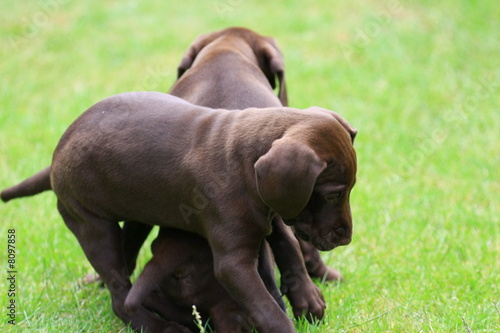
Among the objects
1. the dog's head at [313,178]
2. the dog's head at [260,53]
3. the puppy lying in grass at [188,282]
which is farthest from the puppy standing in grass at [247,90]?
the dog's head at [313,178]

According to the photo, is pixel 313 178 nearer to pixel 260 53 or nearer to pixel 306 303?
pixel 306 303

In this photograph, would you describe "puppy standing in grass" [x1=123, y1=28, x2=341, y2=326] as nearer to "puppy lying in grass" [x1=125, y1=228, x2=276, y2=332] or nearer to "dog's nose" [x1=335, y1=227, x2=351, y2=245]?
"puppy lying in grass" [x1=125, y1=228, x2=276, y2=332]

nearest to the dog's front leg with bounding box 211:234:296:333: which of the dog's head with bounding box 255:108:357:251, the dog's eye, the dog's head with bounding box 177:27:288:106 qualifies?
the dog's head with bounding box 255:108:357:251

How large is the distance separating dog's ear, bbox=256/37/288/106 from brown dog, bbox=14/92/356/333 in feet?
4.28

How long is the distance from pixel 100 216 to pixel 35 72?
6009 mm

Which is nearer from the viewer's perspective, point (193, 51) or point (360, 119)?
point (193, 51)

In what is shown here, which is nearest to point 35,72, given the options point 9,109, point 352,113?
point 9,109

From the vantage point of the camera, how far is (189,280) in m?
4.21

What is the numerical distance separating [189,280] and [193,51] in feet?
6.65

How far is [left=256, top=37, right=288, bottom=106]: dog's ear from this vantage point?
548 cm

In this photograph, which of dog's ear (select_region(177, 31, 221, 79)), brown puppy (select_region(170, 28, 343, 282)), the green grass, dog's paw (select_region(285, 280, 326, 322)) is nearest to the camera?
dog's paw (select_region(285, 280, 326, 322))

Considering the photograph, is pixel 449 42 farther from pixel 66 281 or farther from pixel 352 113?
pixel 66 281

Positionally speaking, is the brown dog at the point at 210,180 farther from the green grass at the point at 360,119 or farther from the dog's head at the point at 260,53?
the dog's head at the point at 260,53

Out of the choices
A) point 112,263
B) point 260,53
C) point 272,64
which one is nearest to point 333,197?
point 112,263
